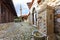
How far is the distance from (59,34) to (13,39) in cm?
110

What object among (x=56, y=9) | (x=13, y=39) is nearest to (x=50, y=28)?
(x=56, y=9)

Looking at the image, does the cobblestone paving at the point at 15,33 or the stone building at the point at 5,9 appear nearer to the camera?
the cobblestone paving at the point at 15,33

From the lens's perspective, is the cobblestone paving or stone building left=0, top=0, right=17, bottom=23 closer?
the cobblestone paving

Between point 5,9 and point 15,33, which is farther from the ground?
point 5,9

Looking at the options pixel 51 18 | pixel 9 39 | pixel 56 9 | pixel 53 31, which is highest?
pixel 56 9

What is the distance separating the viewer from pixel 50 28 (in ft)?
7.91

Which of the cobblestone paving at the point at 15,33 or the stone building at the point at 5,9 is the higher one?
the stone building at the point at 5,9

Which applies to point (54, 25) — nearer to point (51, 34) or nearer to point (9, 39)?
point (51, 34)

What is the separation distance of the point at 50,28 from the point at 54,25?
150 millimetres

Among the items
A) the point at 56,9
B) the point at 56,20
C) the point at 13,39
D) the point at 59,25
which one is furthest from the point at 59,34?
the point at 13,39

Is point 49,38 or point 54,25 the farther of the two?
point 54,25

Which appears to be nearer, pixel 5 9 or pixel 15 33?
pixel 15 33

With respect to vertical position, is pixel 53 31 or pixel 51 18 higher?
pixel 51 18

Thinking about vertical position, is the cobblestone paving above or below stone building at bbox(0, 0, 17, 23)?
below
